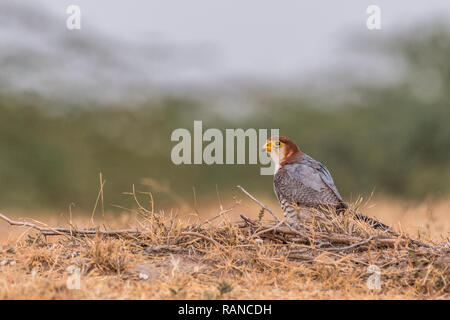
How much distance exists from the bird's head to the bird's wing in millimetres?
222

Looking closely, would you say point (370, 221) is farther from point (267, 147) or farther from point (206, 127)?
point (206, 127)

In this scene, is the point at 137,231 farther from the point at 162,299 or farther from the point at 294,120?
the point at 294,120

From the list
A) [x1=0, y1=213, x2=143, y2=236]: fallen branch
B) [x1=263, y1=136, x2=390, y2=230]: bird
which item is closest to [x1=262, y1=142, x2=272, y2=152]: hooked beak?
[x1=263, y1=136, x2=390, y2=230]: bird

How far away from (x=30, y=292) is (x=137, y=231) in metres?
1.29

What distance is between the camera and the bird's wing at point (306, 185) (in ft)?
20.4

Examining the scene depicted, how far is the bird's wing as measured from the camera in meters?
6.22

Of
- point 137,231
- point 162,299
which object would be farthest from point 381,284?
point 137,231

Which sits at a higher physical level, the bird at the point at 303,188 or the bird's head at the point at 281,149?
the bird's head at the point at 281,149

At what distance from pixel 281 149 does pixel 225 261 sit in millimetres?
2891

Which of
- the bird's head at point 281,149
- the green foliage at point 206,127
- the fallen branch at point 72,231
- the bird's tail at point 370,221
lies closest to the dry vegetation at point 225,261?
the fallen branch at point 72,231

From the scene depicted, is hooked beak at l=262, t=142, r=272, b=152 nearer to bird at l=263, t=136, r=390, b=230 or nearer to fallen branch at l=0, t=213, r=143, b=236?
bird at l=263, t=136, r=390, b=230

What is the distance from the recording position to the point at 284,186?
256 inches

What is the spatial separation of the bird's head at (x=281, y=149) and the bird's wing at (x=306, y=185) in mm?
222

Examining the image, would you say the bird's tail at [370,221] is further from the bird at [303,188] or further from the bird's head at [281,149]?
the bird's head at [281,149]
